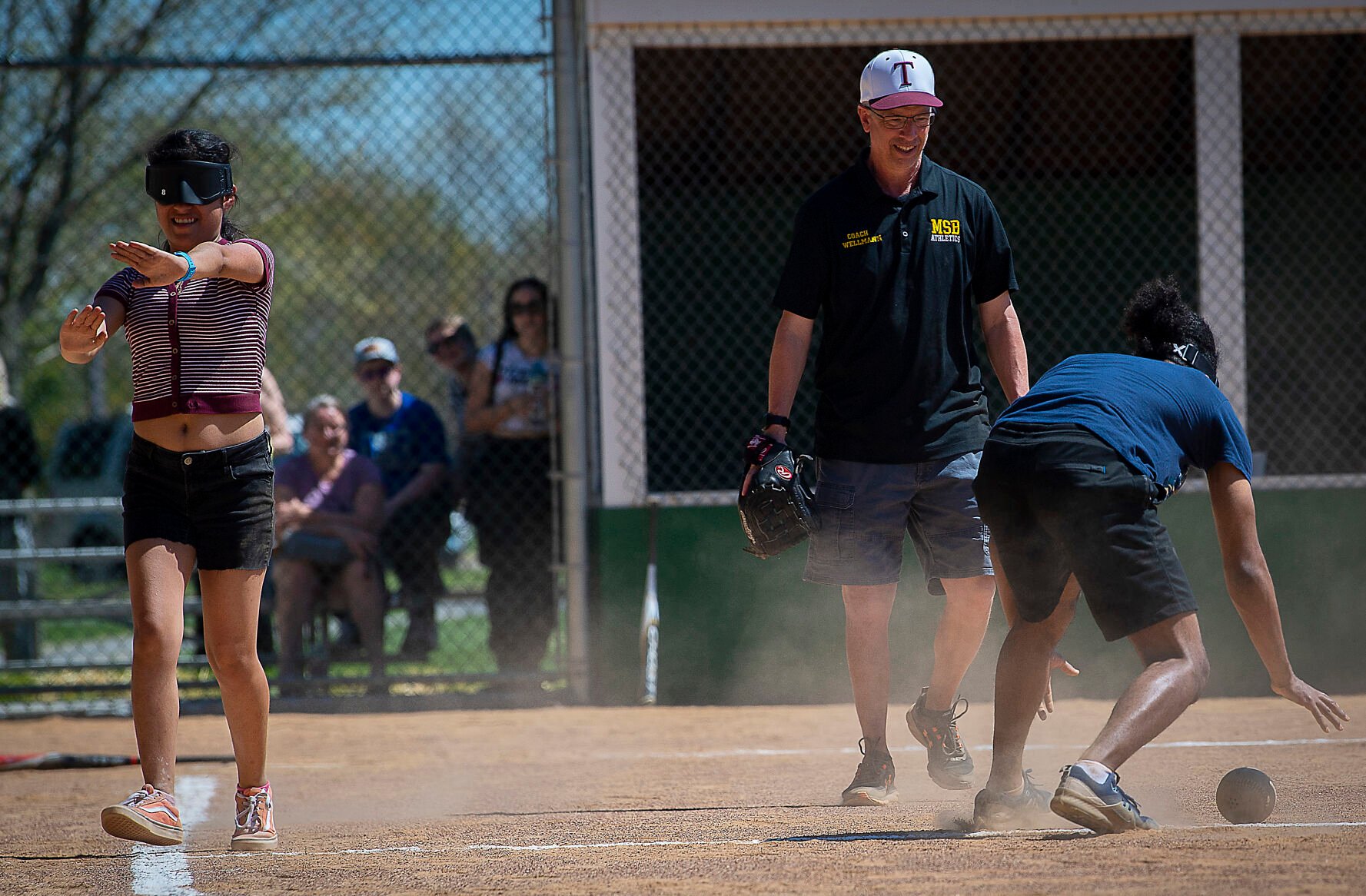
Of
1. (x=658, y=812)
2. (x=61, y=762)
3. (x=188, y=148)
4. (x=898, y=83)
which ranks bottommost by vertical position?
(x=61, y=762)

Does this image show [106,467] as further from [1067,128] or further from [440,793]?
[1067,128]

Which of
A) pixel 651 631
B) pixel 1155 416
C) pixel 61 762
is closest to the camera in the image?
pixel 1155 416

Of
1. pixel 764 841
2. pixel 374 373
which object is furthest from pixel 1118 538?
pixel 374 373

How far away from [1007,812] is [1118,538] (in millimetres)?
828

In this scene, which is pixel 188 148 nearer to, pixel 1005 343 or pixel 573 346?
pixel 1005 343

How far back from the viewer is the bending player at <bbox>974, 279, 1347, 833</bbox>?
3.38 meters

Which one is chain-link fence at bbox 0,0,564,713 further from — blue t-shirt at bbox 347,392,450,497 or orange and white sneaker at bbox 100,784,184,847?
orange and white sneaker at bbox 100,784,184,847

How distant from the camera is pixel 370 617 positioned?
7.62 meters

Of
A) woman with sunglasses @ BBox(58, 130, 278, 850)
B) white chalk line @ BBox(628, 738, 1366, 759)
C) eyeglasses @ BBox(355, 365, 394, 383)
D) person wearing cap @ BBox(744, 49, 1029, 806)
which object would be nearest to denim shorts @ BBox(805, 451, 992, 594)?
person wearing cap @ BBox(744, 49, 1029, 806)

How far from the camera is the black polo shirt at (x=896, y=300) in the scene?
4.38m

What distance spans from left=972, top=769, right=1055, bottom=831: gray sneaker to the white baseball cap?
2035mm

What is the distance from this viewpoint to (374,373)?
8.05 m

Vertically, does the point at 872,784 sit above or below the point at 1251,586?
below

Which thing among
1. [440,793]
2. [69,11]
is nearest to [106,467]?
[69,11]
